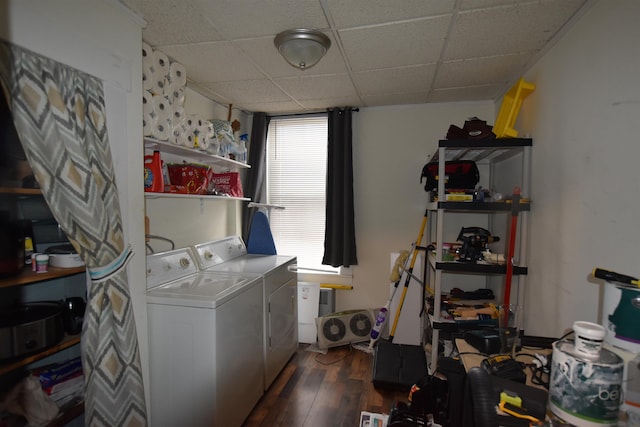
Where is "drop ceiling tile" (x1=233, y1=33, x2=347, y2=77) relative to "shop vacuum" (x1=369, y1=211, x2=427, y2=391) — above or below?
above

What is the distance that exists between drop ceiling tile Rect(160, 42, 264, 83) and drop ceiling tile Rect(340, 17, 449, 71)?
73 centimetres

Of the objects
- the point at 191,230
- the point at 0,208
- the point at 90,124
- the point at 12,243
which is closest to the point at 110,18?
the point at 90,124

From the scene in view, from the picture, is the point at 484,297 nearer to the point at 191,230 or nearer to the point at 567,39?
the point at 567,39

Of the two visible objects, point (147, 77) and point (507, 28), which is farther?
point (147, 77)

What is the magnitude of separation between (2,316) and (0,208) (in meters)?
0.47

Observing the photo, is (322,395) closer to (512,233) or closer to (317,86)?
(512,233)

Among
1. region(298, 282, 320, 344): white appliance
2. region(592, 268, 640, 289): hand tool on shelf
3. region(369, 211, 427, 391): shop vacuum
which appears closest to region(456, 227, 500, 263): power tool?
region(369, 211, 427, 391): shop vacuum

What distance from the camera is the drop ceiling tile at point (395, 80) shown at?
2174 mm

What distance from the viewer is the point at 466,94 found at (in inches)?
106

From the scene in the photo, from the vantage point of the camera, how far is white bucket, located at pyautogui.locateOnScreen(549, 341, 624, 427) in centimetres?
77

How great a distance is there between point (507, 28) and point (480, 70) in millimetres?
583

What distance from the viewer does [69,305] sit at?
143cm

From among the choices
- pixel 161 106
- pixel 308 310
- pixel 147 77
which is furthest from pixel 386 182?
pixel 147 77

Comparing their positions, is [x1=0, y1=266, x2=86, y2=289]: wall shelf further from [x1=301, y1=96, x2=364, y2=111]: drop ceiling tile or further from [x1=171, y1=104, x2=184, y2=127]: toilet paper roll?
[x1=301, y1=96, x2=364, y2=111]: drop ceiling tile
